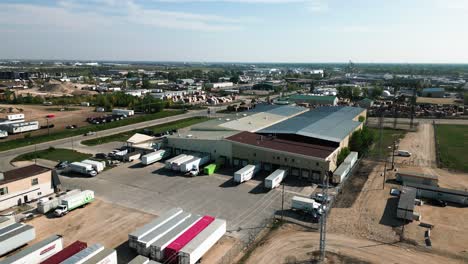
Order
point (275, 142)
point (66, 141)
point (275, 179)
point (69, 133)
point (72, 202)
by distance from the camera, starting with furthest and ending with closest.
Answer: point (69, 133)
point (66, 141)
point (275, 142)
point (275, 179)
point (72, 202)

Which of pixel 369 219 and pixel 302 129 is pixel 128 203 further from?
pixel 302 129

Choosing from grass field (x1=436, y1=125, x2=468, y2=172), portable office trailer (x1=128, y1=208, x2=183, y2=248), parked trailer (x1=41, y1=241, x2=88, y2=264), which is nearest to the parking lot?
portable office trailer (x1=128, y1=208, x2=183, y2=248)

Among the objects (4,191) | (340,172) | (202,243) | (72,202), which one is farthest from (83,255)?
(340,172)

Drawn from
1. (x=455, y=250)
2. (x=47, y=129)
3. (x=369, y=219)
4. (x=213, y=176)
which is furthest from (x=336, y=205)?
(x=47, y=129)

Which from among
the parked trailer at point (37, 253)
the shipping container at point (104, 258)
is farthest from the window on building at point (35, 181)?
the shipping container at point (104, 258)

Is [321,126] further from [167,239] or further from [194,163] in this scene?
[167,239]

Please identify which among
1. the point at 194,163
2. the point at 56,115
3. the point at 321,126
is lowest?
the point at 194,163
